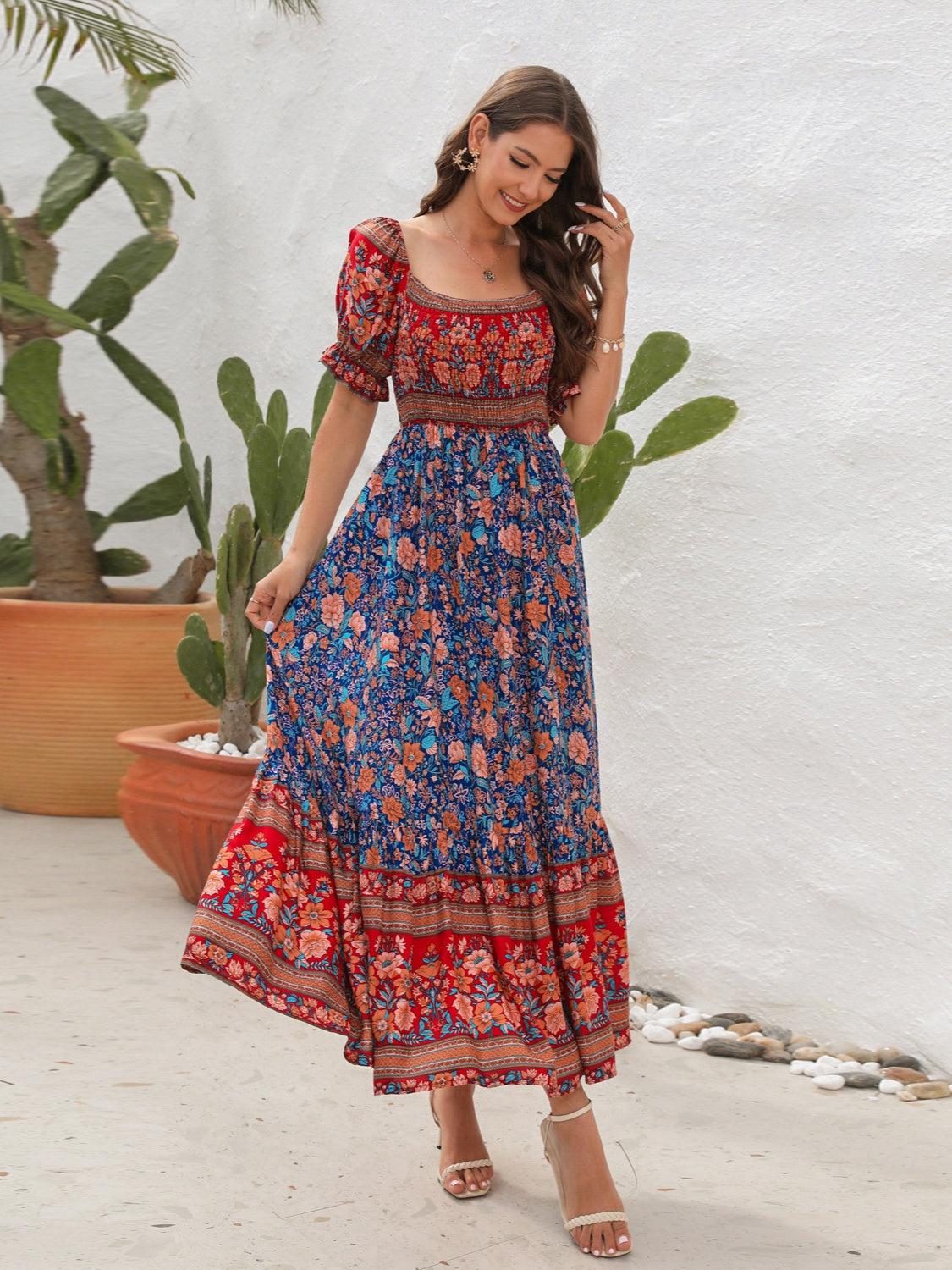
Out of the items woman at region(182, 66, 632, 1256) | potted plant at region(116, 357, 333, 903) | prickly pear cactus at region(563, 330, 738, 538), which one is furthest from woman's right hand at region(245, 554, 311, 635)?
potted plant at region(116, 357, 333, 903)

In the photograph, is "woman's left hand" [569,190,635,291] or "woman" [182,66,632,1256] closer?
"woman" [182,66,632,1256]

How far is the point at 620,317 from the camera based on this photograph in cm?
215

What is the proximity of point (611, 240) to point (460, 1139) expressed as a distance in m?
1.32

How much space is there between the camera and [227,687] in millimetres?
3680

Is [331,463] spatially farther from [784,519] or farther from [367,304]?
[784,519]

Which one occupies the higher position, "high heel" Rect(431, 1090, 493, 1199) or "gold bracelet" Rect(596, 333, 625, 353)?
"gold bracelet" Rect(596, 333, 625, 353)

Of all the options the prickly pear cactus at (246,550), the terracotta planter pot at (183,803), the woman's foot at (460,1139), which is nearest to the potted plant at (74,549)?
the prickly pear cactus at (246,550)

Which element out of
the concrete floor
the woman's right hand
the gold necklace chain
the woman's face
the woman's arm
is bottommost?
the concrete floor

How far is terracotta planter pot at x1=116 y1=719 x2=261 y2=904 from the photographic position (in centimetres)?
344

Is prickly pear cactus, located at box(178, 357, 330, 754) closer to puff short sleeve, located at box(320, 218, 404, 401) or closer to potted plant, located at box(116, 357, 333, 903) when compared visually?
potted plant, located at box(116, 357, 333, 903)

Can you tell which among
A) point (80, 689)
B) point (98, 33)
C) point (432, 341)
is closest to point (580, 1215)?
point (432, 341)

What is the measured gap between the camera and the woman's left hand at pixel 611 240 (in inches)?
84.1

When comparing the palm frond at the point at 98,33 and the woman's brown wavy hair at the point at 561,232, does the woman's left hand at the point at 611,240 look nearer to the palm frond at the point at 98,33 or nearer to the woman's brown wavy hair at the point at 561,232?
the woman's brown wavy hair at the point at 561,232

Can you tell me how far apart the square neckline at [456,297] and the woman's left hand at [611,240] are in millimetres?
106
